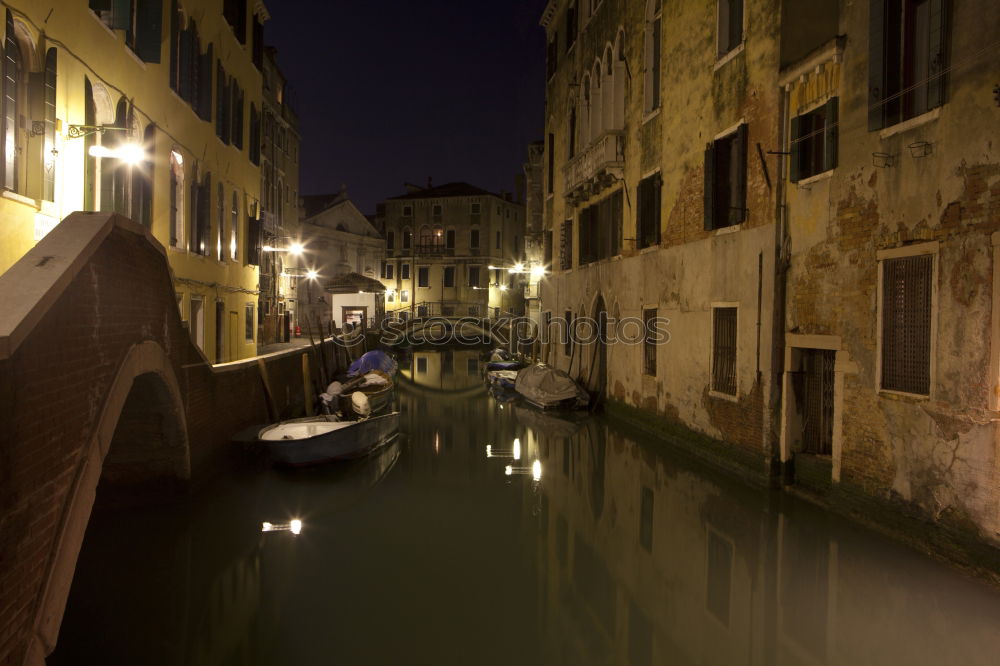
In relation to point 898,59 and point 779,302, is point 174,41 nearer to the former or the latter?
point 779,302

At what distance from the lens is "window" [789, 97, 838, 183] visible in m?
8.62

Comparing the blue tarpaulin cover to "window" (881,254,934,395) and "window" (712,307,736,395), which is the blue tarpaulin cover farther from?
"window" (881,254,934,395)

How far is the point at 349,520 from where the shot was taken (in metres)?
8.91

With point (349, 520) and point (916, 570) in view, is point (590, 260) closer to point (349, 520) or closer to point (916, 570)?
point (349, 520)

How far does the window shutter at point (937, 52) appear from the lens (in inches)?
255

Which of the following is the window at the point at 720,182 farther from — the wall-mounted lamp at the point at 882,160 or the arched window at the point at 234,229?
the arched window at the point at 234,229

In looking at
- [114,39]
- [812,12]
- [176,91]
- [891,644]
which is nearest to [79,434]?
[891,644]

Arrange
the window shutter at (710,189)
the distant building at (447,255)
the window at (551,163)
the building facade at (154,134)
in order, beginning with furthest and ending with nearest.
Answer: the distant building at (447,255), the window at (551,163), the window shutter at (710,189), the building facade at (154,134)

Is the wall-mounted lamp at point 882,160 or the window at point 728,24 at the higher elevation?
the window at point 728,24

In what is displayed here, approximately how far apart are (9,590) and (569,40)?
19.8 metres

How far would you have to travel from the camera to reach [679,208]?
1220 cm

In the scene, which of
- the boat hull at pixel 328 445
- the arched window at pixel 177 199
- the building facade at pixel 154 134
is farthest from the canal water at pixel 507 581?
the arched window at pixel 177 199

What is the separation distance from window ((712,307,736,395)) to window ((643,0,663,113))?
4964 mm

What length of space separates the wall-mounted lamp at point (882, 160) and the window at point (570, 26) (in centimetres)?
1381
